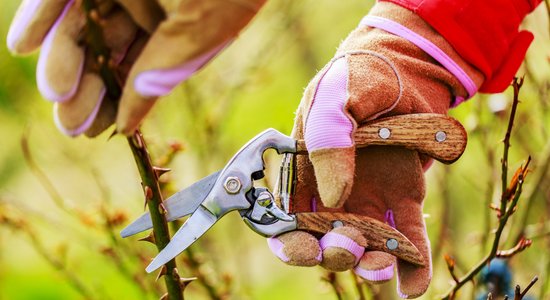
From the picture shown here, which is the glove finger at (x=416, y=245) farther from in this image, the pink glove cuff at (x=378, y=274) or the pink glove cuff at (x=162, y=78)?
the pink glove cuff at (x=162, y=78)

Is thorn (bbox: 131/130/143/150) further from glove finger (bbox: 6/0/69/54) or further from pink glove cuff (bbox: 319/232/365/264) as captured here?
A: pink glove cuff (bbox: 319/232/365/264)

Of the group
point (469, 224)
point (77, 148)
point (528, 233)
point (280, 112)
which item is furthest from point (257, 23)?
point (469, 224)

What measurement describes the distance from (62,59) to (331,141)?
1.30ft

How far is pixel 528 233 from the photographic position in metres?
2.18

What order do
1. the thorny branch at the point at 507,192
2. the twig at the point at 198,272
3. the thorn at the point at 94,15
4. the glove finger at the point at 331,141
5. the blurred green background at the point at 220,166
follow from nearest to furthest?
1. the thorn at the point at 94,15
2. the glove finger at the point at 331,141
3. the thorny branch at the point at 507,192
4. the twig at the point at 198,272
5. the blurred green background at the point at 220,166

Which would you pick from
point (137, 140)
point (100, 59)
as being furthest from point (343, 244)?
point (100, 59)

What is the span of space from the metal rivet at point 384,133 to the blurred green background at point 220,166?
8.2 inches

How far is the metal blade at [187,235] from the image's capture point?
118 centimetres

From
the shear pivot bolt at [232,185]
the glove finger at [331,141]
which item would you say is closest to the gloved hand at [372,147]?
the glove finger at [331,141]

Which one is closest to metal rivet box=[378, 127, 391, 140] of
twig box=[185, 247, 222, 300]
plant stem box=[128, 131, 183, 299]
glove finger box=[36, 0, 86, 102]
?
plant stem box=[128, 131, 183, 299]

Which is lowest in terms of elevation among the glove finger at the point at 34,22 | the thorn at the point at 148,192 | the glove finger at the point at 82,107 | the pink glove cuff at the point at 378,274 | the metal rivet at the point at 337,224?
the pink glove cuff at the point at 378,274

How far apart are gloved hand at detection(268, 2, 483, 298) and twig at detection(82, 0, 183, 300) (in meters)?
0.18

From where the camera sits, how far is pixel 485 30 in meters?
1.30

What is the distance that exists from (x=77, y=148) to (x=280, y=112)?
181 cm
